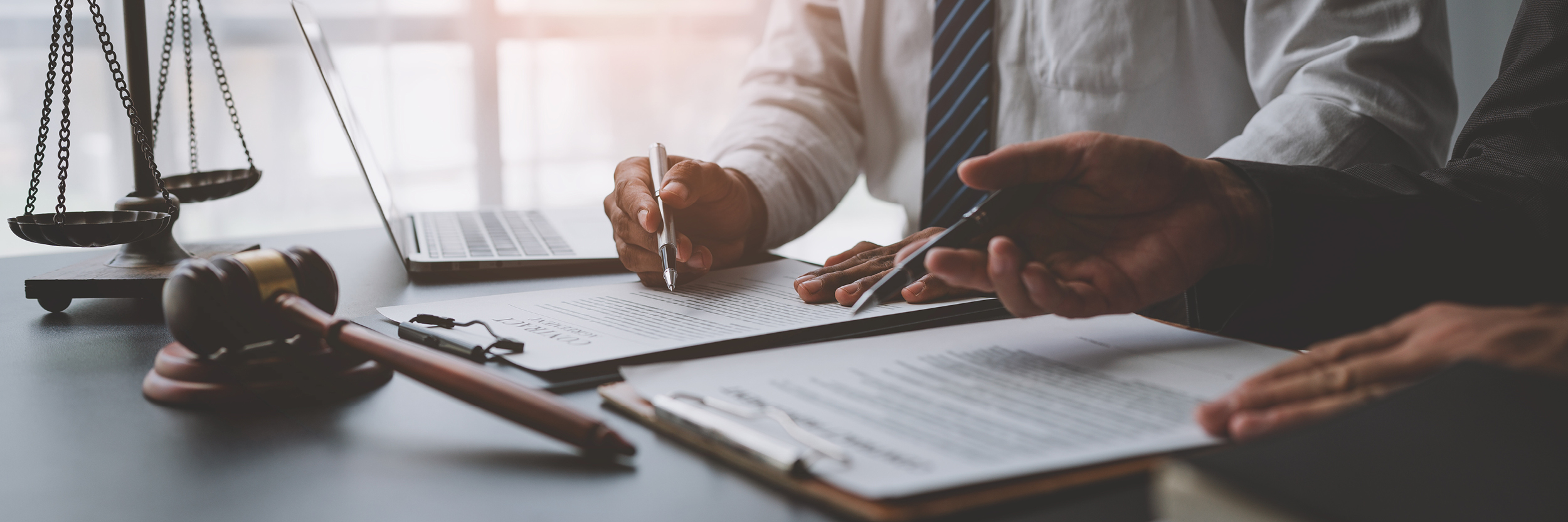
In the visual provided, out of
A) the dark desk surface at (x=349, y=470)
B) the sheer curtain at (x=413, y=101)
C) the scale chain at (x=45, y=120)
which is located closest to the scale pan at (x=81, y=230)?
the scale chain at (x=45, y=120)

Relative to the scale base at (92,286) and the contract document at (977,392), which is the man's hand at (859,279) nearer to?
the contract document at (977,392)

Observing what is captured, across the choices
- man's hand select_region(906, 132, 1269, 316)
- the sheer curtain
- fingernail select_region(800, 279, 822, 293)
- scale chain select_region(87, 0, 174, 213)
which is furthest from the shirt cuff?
the sheer curtain

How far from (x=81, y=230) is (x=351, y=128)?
0.94ft

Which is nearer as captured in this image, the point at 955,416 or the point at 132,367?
the point at 955,416

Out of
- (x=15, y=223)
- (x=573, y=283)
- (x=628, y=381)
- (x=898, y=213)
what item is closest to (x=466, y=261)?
(x=573, y=283)

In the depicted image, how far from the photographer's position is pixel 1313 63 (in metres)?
0.99

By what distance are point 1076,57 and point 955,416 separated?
2.90ft

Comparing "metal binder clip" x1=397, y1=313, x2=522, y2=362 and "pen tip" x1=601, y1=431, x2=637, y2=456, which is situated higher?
"pen tip" x1=601, y1=431, x2=637, y2=456

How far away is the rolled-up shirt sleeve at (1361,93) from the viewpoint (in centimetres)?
96

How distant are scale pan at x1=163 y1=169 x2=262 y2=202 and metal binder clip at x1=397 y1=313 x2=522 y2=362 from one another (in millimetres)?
420

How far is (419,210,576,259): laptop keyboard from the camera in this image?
0.98 metres

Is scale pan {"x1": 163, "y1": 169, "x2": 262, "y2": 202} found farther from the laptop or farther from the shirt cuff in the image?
the shirt cuff

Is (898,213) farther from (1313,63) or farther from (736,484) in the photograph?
(736,484)

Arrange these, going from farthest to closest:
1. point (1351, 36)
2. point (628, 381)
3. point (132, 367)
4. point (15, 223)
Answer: point (1351, 36) → point (15, 223) → point (132, 367) → point (628, 381)
